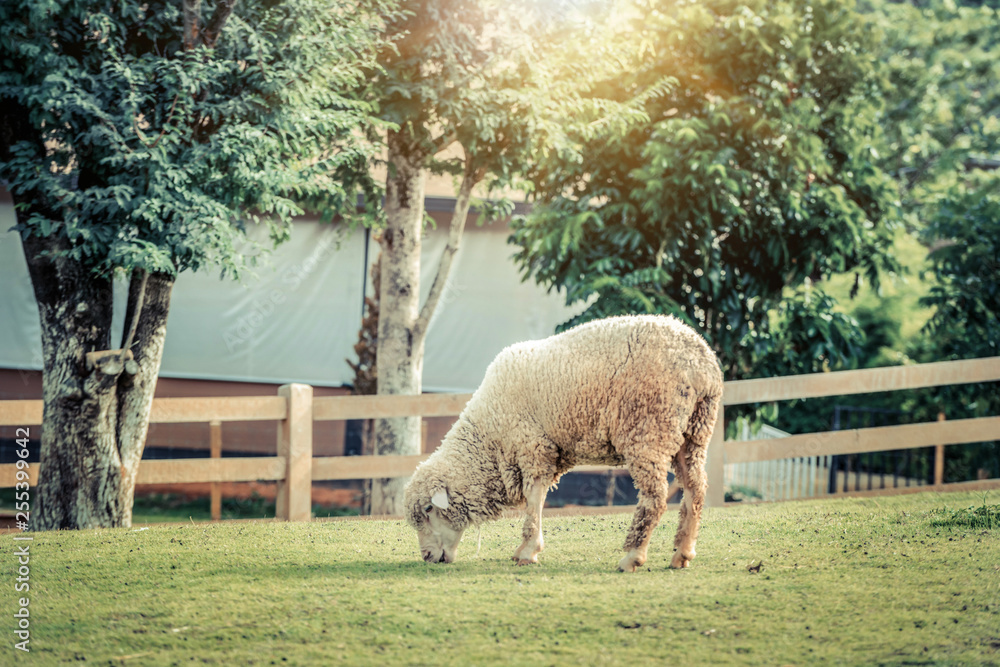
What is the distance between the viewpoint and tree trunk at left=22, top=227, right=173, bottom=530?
21.2 feet

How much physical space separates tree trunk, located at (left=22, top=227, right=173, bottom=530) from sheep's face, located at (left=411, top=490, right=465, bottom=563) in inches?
111

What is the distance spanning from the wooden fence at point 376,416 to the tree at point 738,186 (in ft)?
7.09

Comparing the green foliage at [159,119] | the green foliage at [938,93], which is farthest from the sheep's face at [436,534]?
the green foliage at [938,93]

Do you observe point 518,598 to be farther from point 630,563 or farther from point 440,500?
point 440,500

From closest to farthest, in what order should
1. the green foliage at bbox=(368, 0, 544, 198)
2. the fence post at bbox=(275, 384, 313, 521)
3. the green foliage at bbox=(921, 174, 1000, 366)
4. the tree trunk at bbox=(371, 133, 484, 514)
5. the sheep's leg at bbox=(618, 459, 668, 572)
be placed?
1. the sheep's leg at bbox=(618, 459, 668, 572)
2. the fence post at bbox=(275, 384, 313, 521)
3. the green foliage at bbox=(368, 0, 544, 198)
4. the tree trunk at bbox=(371, 133, 484, 514)
5. the green foliage at bbox=(921, 174, 1000, 366)

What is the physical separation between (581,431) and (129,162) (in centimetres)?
358

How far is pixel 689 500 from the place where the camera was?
490 cm

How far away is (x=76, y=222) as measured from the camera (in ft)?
19.2

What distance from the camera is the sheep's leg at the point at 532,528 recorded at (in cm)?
502

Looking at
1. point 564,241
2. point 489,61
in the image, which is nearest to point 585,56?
point 489,61

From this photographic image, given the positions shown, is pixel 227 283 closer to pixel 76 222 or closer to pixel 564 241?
pixel 564 241

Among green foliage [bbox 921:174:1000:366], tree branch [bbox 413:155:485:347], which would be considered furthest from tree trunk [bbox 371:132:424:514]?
green foliage [bbox 921:174:1000:366]

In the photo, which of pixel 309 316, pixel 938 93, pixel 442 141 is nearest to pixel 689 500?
pixel 442 141

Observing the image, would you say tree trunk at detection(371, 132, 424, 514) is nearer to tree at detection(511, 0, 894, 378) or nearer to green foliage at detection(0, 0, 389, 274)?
tree at detection(511, 0, 894, 378)
